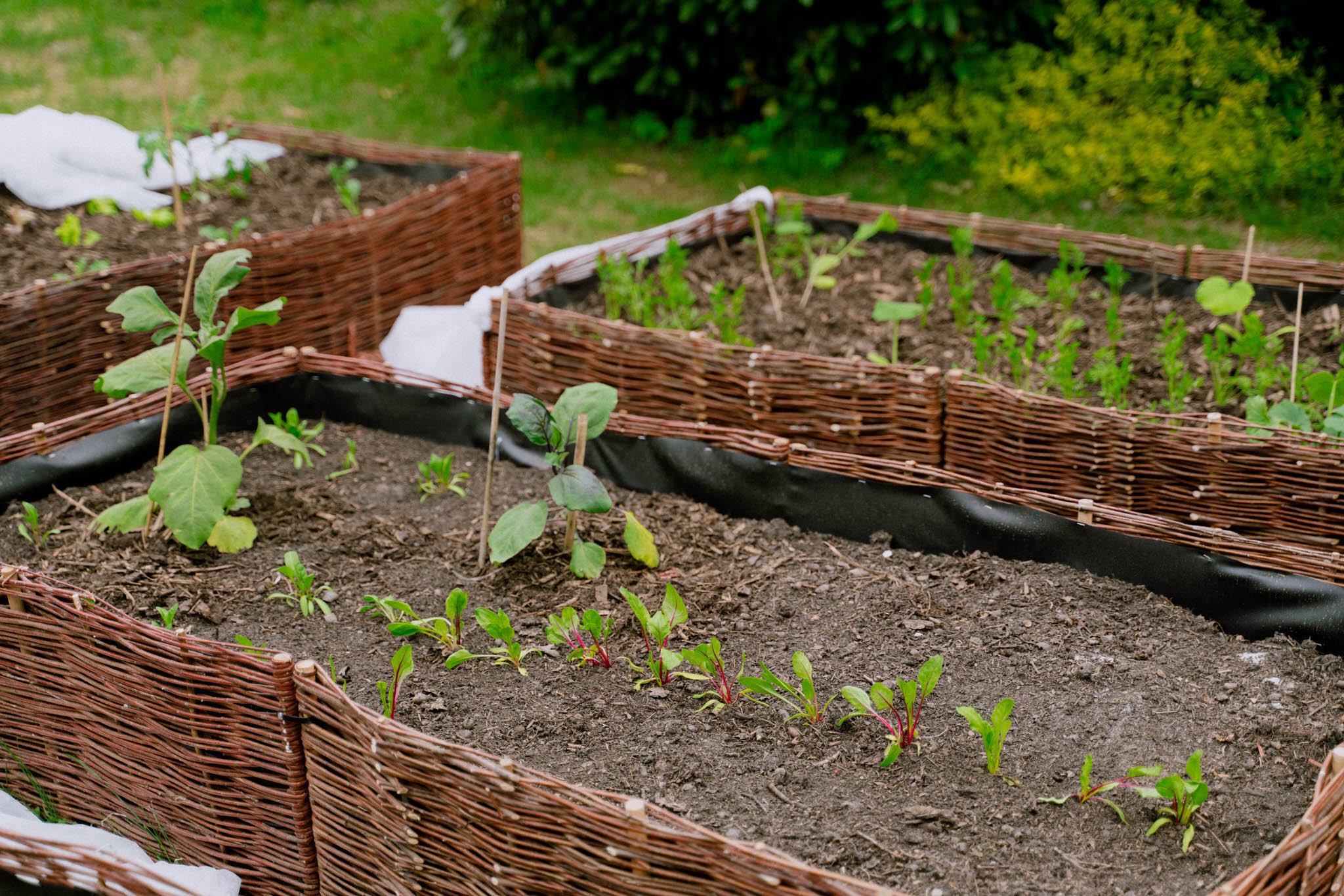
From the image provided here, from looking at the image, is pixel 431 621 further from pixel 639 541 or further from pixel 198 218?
pixel 198 218

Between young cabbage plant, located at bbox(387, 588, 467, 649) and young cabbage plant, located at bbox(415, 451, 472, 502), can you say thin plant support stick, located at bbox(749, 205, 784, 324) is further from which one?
young cabbage plant, located at bbox(387, 588, 467, 649)

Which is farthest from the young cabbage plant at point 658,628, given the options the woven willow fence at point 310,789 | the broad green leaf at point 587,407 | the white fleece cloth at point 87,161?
the white fleece cloth at point 87,161

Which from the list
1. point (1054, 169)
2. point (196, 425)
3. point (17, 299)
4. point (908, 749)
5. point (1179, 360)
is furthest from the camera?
point (1054, 169)

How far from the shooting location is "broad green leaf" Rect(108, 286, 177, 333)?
2617 millimetres

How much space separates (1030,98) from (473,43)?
328 cm

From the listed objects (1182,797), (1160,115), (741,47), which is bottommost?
(1182,797)

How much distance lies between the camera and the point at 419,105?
7094mm

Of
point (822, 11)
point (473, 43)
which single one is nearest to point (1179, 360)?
point (822, 11)

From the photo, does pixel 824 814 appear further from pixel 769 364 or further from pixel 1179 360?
pixel 1179 360

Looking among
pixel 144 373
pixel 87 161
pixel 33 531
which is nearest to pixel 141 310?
pixel 144 373

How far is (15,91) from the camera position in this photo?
7.29 meters

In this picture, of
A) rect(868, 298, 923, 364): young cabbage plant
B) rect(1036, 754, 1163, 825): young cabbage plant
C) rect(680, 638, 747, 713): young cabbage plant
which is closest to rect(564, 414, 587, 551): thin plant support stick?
rect(680, 638, 747, 713): young cabbage plant

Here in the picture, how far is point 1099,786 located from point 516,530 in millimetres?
1140

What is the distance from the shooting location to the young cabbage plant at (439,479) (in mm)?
2980
